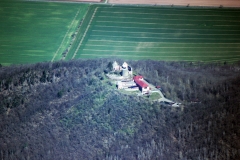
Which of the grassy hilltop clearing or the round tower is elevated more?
the grassy hilltop clearing

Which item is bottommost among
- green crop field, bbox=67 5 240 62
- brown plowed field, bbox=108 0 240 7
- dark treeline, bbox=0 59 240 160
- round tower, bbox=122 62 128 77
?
dark treeline, bbox=0 59 240 160

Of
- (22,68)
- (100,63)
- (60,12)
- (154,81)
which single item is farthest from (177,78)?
(60,12)

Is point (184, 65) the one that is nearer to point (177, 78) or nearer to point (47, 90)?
point (177, 78)

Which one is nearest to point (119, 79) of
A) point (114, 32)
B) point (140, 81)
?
point (140, 81)

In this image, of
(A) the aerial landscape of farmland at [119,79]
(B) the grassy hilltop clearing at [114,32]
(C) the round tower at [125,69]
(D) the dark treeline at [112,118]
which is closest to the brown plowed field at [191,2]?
(A) the aerial landscape of farmland at [119,79]

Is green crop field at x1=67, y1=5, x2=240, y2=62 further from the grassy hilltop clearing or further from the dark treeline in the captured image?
the dark treeline

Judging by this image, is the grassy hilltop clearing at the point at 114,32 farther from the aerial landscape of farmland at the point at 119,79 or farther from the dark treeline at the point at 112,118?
the dark treeline at the point at 112,118

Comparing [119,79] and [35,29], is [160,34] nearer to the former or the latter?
[119,79]

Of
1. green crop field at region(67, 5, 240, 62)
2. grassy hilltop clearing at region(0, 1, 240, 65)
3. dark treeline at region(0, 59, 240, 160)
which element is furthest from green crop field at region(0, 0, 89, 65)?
dark treeline at region(0, 59, 240, 160)
